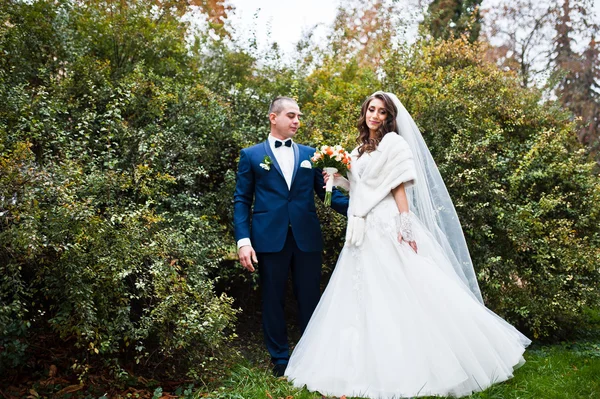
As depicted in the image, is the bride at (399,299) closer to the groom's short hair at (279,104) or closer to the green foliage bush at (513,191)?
the groom's short hair at (279,104)

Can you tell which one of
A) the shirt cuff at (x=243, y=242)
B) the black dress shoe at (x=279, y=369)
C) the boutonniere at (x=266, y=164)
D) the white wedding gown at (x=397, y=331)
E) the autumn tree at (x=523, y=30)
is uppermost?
the autumn tree at (x=523, y=30)

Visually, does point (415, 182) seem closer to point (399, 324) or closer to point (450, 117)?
point (399, 324)

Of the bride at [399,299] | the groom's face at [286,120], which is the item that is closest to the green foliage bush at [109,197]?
the bride at [399,299]

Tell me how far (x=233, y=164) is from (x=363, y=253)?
238 centimetres

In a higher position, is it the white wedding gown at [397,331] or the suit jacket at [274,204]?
the suit jacket at [274,204]

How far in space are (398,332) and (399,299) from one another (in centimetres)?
24

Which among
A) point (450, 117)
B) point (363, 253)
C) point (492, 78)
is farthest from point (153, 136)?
point (492, 78)

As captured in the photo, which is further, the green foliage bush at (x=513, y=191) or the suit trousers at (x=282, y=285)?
the green foliage bush at (x=513, y=191)

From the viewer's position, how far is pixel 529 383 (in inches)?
145

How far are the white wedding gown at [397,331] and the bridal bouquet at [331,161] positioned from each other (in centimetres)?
20

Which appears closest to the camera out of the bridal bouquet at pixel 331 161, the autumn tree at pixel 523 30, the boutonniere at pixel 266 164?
the bridal bouquet at pixel 331 161

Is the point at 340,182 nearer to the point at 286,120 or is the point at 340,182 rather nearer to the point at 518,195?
the point at 286,120

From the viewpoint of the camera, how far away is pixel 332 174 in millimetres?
3939

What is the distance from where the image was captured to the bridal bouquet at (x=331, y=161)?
12.6 feet
